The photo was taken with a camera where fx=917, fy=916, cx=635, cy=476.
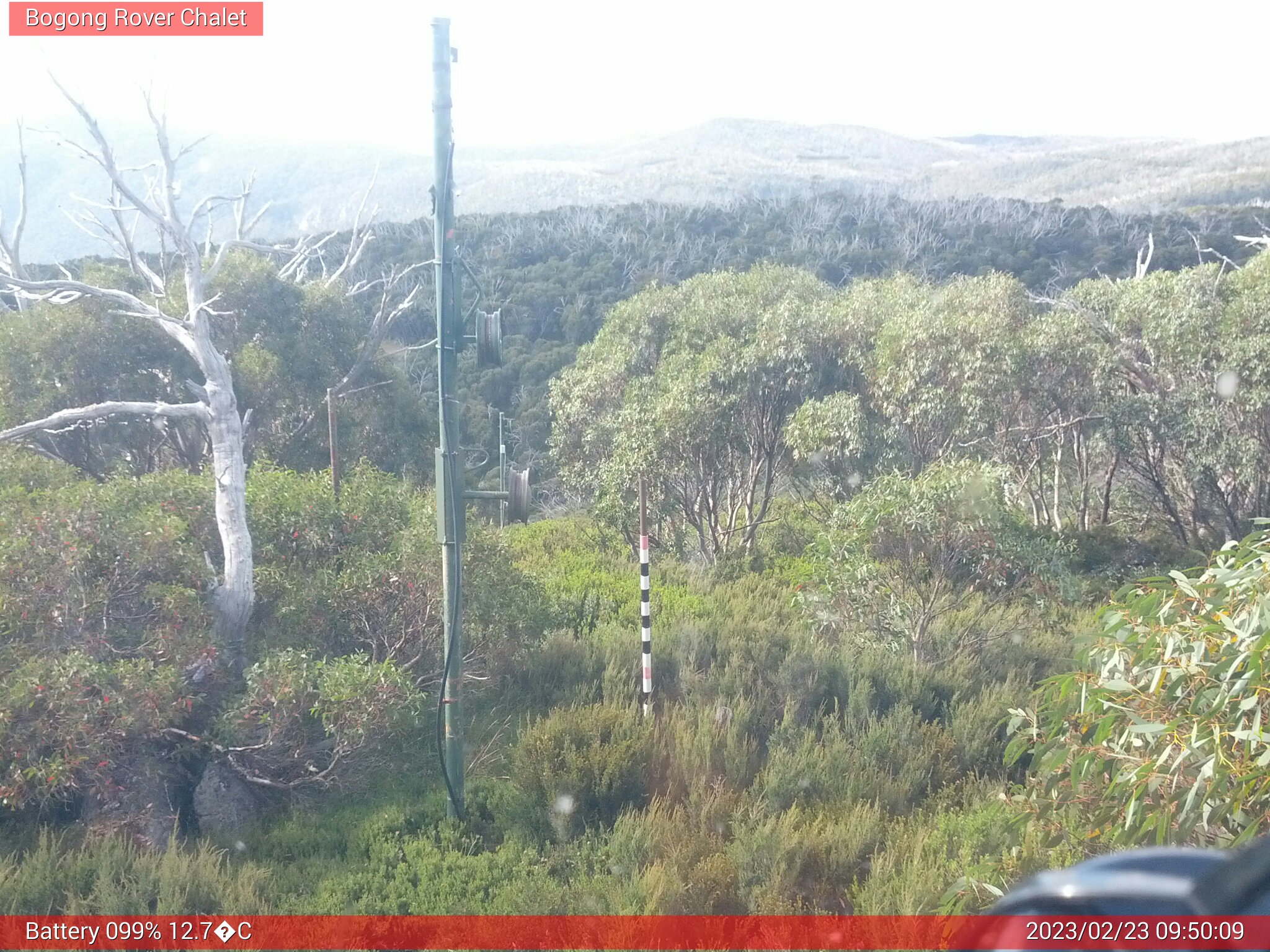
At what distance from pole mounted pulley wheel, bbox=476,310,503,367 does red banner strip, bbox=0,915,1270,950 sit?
138 inches

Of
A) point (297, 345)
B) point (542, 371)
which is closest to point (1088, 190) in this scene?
point (542, 371)

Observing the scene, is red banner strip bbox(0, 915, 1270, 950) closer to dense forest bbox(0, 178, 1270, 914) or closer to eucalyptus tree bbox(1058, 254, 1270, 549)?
dense forest bbox(0, 178, 1270, 914)

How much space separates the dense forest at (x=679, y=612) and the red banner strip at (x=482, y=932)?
0.47ft

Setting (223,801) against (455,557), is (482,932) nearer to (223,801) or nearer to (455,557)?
(455,557)

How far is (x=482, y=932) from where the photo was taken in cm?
471

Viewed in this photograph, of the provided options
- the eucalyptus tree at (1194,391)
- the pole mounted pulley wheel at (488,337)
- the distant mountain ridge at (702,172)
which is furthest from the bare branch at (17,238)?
the distant mountain ridge at (702,172)

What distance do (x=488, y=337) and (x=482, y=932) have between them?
372 cm

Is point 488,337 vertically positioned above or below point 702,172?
below

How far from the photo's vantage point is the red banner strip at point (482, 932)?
4383mm

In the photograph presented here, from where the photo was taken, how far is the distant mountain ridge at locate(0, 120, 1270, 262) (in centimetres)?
6625

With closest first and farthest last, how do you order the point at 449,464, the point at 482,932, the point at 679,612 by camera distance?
1. the point at 482,932
2. the point at 449,464
3. the point at 679,612

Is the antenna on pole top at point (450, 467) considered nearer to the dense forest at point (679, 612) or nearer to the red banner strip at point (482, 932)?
the dense forest at point (679, 612)

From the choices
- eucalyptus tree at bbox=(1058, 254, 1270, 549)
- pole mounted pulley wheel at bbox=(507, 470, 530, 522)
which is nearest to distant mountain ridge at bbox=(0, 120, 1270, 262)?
eucalyptus tree at bbox=(1058, 254, 1270, 549)

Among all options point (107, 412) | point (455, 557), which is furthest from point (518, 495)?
point (107, 412)
